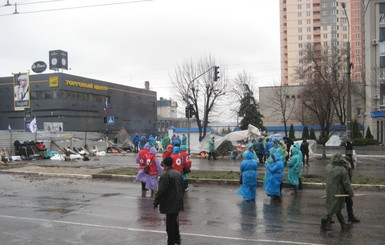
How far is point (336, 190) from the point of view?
293 inches

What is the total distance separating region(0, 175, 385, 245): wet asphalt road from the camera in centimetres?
692

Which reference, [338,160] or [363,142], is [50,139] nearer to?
[363,142]

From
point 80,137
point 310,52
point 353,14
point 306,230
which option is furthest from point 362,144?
point 353,14

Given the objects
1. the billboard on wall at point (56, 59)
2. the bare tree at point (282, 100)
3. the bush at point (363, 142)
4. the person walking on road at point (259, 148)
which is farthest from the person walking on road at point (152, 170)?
the billboard on wall at point (56, 59)

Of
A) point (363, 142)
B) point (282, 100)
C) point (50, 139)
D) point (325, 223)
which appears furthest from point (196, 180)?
point (282, 100)

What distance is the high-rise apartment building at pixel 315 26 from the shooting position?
99875mm

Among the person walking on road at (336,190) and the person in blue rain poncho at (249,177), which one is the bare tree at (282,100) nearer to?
the person in blue rain poncho at (249,177)

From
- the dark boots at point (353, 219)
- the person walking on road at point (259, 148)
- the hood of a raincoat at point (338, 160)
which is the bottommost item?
the dark boots at point (353, 219)

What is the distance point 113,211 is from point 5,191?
593 cm

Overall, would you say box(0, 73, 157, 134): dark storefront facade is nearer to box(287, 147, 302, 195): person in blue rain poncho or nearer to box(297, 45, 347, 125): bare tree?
box(297, 45, 347, 125): bare tree

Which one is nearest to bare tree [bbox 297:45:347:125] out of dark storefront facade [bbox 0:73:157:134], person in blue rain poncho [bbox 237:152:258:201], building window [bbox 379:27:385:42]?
building window [bbox 379:27:385:42]

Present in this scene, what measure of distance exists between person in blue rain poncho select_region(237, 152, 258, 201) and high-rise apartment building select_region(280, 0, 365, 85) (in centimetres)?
9298

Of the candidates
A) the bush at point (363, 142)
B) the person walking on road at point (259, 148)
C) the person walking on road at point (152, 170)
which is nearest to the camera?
the person walking on road at point (152, 170)

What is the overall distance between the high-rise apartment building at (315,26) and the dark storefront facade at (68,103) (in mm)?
50356
